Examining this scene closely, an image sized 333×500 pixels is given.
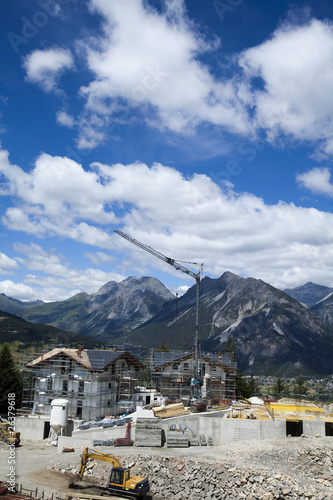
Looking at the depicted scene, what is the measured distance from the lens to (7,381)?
58.3 m

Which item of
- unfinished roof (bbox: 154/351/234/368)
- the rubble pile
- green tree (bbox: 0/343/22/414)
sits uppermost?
unfinished roof (bbox: 154/351/234/368)

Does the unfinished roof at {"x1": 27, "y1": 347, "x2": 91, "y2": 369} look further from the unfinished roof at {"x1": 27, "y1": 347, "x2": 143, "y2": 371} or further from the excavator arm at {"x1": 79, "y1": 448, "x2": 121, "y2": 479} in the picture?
the excavator arm at {"x1": 79, "y1": 448, "x2": 121, "y2": 479}

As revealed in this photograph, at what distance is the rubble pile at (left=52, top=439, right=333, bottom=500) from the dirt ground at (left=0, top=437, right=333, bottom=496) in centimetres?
11

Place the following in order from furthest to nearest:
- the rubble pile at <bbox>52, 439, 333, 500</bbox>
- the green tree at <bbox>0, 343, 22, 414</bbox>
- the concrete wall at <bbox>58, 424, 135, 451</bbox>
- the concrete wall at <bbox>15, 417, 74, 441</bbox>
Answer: the green tree at <bbox>0, 343, 22, 414</bbox>, the concrete wall at <bbox>15, 417, 74, 441</bbox>, the concrete wall at <bbox>58, 424, 135, 451</bbox>, the rubble pile at <bbox>52, 439, 333, 500</bbox>

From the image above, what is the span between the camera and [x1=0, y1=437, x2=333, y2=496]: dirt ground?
1335 inches

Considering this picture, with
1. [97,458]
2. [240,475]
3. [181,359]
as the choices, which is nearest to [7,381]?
[181,359]

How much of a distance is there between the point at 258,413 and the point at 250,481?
15403mm

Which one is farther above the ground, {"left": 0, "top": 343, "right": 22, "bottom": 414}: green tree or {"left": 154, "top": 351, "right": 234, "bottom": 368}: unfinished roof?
{"left": 154, "top": 351, "right": 234, "bottom": 368}: unfinished roof

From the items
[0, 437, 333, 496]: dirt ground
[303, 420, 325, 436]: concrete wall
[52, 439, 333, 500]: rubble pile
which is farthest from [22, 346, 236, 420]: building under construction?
[52, 439, 333, 500]: rubble pile

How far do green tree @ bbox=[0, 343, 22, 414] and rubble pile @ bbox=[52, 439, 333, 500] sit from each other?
24575mm

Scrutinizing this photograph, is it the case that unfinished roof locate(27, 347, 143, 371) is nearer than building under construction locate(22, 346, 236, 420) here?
No

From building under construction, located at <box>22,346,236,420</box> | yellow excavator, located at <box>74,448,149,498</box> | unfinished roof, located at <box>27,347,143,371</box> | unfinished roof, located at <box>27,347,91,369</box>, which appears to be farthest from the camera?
unfinished roof, located at <box>27,347,91,369</box>

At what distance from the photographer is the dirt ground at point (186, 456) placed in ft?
111

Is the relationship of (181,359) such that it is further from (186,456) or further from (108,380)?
(186,456)
